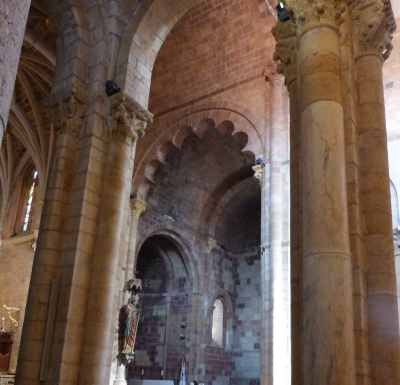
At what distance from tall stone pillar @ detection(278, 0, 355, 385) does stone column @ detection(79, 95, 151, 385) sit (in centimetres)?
346

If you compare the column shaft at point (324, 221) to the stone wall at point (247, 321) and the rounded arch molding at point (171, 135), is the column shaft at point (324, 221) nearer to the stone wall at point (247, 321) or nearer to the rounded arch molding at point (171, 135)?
the rounded arch molding at point (171, 135)

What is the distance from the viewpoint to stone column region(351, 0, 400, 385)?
4.82 meters

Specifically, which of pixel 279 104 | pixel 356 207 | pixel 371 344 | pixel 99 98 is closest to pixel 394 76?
pixel 279 104

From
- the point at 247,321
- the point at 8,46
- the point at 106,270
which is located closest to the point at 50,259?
the point at 106,270

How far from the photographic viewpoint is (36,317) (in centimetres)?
750

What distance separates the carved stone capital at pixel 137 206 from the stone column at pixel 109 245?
7.47 metres

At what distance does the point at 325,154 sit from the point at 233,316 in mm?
17641

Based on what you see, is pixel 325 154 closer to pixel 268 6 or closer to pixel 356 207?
pixel 356 207

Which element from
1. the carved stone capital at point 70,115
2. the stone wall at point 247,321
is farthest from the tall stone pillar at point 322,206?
the stone wall at point 247,321

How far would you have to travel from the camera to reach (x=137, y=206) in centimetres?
1656

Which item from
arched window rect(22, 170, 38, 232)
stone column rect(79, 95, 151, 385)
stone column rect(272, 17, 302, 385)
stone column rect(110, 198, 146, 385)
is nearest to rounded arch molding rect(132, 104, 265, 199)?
stone column rect(110, 198, 146, 385)

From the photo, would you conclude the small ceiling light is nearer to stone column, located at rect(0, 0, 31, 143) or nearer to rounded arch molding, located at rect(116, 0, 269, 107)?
rounded arch molding, located at rect(116, 0, 269, 107)

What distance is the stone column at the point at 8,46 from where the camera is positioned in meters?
2.64

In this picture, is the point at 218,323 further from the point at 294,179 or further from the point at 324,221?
the point at 324,221
